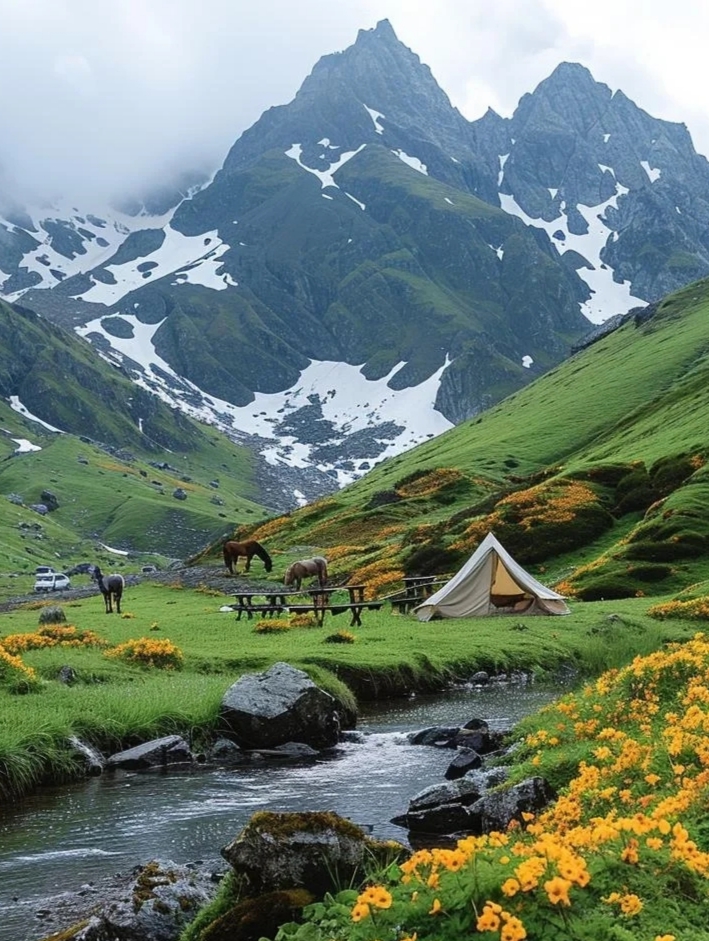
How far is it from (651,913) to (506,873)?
1.35 metres

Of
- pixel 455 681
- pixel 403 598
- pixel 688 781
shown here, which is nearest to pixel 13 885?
pixel 688 781

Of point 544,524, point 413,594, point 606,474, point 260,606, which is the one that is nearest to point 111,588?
point 260,606

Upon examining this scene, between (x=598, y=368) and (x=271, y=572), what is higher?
(x=598, y=368)

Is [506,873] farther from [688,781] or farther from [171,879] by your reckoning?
[171,879]

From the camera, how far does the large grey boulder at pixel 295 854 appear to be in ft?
38.4

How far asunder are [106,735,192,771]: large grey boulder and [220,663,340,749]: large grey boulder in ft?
6.01

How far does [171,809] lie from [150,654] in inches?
540

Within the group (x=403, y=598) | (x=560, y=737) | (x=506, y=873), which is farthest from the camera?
(x=403, y=598)

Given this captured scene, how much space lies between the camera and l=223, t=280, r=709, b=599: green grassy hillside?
58812 millimetres

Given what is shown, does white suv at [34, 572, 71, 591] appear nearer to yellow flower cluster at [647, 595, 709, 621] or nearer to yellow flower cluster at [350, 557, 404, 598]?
yellow flower cluster at [350, 557, 404, 598]

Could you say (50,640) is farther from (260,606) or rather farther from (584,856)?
(584,856)

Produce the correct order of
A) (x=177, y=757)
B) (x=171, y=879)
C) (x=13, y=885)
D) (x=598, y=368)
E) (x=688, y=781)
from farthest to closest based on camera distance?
(x=598, y=368)
(x=177, y=757)
(x=13, y=885)
(x=171, y=879)
(x=688, y=781)

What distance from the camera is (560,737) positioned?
18.6 m

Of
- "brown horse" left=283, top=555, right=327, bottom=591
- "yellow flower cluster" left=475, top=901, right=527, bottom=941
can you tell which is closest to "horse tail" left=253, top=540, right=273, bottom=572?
"brown horse" left=283, top=555, right=327, bottom=591
